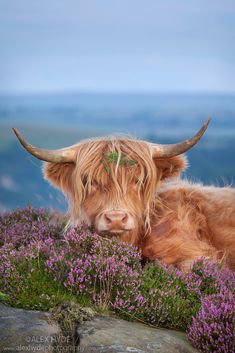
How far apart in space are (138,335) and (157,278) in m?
1.23

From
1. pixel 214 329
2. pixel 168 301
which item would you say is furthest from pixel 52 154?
pixel 214 329

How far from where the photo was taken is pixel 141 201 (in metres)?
6.65

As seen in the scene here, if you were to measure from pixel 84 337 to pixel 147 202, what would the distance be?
250 centimetres

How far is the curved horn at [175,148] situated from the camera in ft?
21.0

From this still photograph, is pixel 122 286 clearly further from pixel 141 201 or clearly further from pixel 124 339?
pixel 141 201

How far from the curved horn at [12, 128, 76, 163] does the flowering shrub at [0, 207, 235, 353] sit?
1028 millimetres

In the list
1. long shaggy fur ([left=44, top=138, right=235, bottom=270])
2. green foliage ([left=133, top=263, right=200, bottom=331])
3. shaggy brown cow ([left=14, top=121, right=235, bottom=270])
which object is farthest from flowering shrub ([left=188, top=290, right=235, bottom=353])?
long shaggy fur ([left=44, top=138, right=235, bottom=270])

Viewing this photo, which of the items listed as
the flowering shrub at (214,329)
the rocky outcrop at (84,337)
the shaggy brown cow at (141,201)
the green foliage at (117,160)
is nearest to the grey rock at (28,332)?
the rocky outcrop at (84,337)

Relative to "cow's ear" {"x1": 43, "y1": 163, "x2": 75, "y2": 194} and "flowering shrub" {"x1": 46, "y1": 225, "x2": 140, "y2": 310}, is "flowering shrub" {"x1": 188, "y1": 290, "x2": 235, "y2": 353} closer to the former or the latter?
"flowering shrub" {"x1": 46, "y1": 225, "x2": 140, "y2": 310}

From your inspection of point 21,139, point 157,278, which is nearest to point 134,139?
point 21,139

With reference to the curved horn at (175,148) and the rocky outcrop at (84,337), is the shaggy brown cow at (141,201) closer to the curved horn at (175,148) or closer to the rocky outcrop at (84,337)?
the curved horn at (175,148)

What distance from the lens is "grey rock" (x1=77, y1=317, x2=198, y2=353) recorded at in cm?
427

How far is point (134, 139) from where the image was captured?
273 inches

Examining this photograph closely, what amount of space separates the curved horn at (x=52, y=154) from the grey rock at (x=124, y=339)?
2.37m
